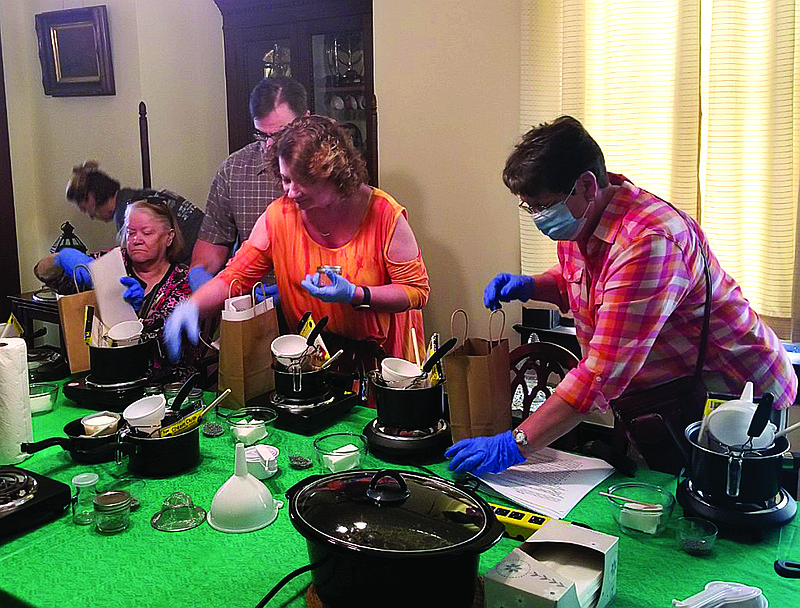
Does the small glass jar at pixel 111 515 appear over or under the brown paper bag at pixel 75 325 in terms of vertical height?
under

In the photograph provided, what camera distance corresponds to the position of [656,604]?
3.84 feet

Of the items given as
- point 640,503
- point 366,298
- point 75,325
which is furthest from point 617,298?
point 75,325

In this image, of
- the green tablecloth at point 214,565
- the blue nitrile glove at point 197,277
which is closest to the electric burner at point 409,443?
the green tablecloth at point 214,565

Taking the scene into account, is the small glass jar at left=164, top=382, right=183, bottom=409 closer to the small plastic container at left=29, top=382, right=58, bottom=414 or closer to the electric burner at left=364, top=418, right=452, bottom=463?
the small plastic container at left=29, top=382, right=58, bottom=414

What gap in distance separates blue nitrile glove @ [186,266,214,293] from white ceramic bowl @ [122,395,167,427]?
943 mm

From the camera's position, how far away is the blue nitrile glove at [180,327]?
7.57 ft

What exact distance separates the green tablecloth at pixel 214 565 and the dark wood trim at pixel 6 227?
3.19 m

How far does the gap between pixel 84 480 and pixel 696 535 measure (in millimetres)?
1179

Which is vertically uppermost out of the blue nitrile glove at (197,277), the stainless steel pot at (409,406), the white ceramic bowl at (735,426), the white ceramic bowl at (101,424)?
the blue nitrile glove at (197,277)

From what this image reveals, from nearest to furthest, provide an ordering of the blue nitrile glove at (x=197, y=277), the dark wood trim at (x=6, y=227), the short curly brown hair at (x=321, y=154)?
the short curly brown hair at (x=321, y=154), the blue nitrile glove at (x=197, y=277), the dark wood trim at (x=6, y=227)

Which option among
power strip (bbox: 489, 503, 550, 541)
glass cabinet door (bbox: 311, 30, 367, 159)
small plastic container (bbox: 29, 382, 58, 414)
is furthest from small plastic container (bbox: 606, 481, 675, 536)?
glass cabinet door (bbox: 311, 30, 367, 159)

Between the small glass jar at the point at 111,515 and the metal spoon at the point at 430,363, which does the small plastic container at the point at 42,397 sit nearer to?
the small glass jar at the point at 111,515

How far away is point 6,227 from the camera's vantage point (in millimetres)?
4246

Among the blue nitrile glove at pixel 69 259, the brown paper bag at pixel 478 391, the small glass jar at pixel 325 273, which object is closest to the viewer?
the brown paper bag at pixel 478 391
